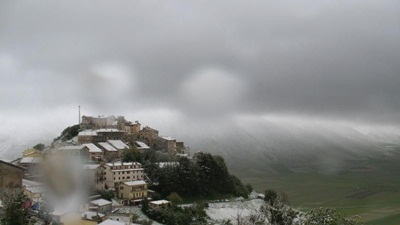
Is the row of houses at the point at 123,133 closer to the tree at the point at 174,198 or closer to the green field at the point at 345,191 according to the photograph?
the tree at the point at 174,198

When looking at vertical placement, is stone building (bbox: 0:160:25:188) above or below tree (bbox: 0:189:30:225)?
above

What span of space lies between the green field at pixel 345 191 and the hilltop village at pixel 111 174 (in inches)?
587

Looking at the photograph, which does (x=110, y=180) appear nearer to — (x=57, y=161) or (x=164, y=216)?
(x=164, y=216)

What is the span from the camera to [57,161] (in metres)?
26.4

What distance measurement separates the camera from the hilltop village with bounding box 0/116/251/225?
92.4 ft

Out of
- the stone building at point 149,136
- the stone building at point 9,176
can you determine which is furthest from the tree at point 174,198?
the stone building at point 149,136

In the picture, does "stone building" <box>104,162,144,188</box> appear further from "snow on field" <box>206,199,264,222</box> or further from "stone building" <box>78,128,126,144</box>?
"stone building" <box>78,128,126,144</box>

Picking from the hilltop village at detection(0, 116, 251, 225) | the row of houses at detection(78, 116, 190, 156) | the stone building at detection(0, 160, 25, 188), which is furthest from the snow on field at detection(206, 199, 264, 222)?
the stone building at detection(0, 160, 25, 188)

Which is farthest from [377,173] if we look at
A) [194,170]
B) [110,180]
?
[110,180]

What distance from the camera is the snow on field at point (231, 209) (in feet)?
134

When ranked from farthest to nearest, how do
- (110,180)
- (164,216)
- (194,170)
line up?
(194,170) < (110,180) < (164,216)

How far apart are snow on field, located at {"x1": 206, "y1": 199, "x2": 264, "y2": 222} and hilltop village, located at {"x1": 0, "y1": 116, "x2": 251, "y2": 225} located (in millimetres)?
2815

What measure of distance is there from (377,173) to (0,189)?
9068 centimetres

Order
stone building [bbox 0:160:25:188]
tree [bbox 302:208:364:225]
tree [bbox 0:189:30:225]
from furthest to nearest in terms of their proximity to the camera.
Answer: stone building [bbox 0:160:25:188]
tree [bbox 0:189:30:225]
tree [bbox 302:208:364:225]
